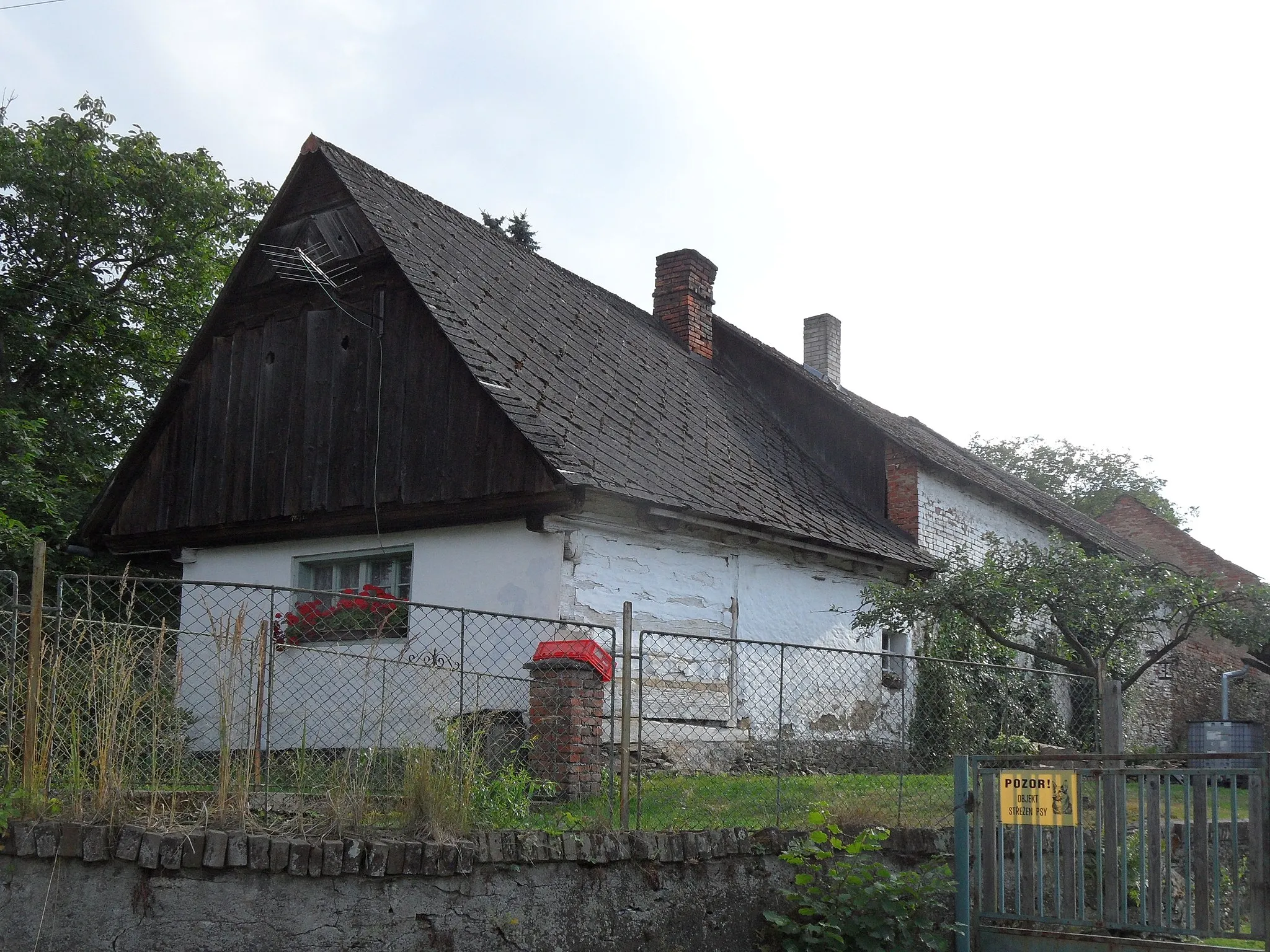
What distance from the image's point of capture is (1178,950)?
6.57 m

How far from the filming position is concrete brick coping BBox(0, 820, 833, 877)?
5.49 metres

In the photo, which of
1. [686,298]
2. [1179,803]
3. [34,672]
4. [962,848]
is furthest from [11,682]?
[686,298]

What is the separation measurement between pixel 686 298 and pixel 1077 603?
808cm

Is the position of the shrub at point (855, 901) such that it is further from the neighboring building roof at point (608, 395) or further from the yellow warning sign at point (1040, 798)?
the neighboring building roof at point (608, 395)

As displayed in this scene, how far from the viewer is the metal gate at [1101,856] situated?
6496 mm

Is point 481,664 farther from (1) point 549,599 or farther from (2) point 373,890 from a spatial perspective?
(2) point 373,890

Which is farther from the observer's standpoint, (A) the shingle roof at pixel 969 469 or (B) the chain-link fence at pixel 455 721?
(A) the shingle roof at pixel 969 469

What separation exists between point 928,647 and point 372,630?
6.59m

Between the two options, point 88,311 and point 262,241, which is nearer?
point 262,241

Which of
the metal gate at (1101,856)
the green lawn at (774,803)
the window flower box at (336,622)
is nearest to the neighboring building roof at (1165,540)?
the green lawn at (774,803)

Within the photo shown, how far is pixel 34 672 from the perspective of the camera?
18.8 feet

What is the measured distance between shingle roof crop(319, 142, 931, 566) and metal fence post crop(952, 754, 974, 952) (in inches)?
171

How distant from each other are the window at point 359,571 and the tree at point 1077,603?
4.96m

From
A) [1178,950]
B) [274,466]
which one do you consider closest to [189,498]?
[274,466]
